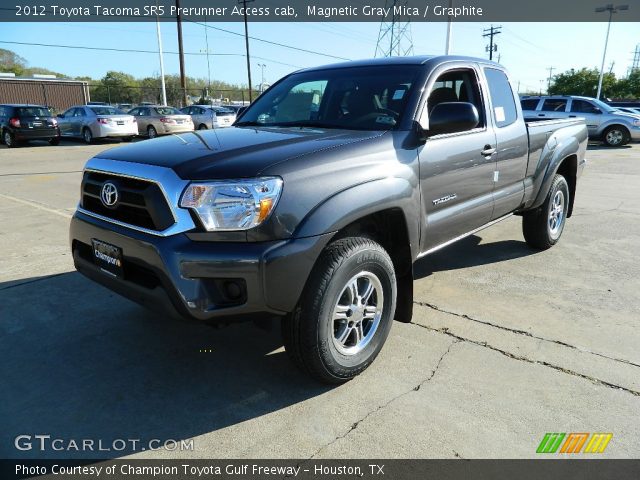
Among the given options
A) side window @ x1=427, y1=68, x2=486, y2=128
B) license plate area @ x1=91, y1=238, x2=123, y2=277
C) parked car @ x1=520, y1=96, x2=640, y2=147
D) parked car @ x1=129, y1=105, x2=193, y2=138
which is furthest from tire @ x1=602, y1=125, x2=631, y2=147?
license plate area @ x1=91, y1=238, x2=123, y2=277

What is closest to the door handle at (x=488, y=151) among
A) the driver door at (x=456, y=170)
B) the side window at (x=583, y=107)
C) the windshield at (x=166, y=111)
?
the driver door at (x=456, y=170)

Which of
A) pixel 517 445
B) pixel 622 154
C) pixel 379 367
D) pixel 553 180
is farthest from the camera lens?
pixel 622 154

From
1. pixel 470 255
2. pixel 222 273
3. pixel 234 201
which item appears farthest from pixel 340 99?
pixel 470 255

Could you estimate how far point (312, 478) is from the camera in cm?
220

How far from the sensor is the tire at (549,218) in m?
5.20

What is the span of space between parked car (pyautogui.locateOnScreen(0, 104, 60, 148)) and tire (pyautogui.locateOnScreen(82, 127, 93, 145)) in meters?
1.36

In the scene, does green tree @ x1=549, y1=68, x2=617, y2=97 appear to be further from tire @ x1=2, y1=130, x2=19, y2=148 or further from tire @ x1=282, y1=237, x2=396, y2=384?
tire @ x1=282, y1=237, x2=396, y2=384

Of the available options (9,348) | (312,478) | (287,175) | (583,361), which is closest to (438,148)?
(287,175)

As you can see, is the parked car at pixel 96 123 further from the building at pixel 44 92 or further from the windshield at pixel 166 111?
the building at pixel 44 92

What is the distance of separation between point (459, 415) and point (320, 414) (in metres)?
0.74

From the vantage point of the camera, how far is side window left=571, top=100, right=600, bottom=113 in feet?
59.5

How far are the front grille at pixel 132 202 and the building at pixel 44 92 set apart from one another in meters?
38.1

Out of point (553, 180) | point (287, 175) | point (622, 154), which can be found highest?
point (287, 175)

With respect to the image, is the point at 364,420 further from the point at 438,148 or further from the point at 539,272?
the point at 539,272
